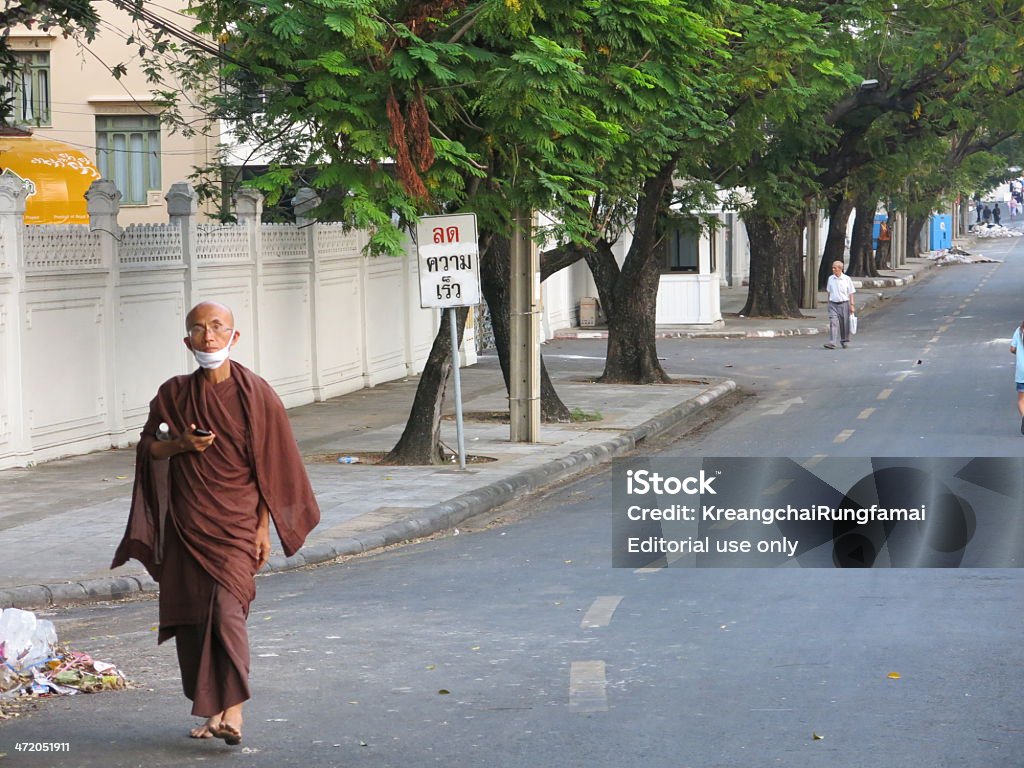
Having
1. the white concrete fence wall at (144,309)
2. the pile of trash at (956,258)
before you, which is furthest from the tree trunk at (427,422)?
the pile of trash at (956,258)

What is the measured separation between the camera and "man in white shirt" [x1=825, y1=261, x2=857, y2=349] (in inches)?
1220

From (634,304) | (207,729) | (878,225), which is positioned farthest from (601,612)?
(878,225)

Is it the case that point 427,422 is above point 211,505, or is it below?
below

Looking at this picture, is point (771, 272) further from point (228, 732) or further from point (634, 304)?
point (228, 732)

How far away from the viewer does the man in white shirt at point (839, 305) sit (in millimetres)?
31000

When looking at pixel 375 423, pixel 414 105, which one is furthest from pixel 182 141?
pixel 414 105

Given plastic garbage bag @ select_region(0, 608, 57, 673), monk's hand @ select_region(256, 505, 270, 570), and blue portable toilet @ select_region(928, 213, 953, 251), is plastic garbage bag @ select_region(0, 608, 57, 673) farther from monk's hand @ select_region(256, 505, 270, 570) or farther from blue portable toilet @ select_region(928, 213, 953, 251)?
blue portable toilet @ select_region(928, 213, 953, 251)

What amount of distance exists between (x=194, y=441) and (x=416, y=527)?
21.5 ft

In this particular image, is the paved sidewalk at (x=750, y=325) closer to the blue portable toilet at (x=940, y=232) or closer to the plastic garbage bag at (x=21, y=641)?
the plastic garbage bag at (x=21, y=641)

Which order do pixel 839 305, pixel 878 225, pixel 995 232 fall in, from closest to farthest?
pixel 839 305 → pixel 878 225 → pixel 995 232

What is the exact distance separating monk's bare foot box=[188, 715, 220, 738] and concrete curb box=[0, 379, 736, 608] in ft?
12.6

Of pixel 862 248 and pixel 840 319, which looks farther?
pixel 862 248

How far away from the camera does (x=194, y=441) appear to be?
247 inches

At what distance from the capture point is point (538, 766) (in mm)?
6074
